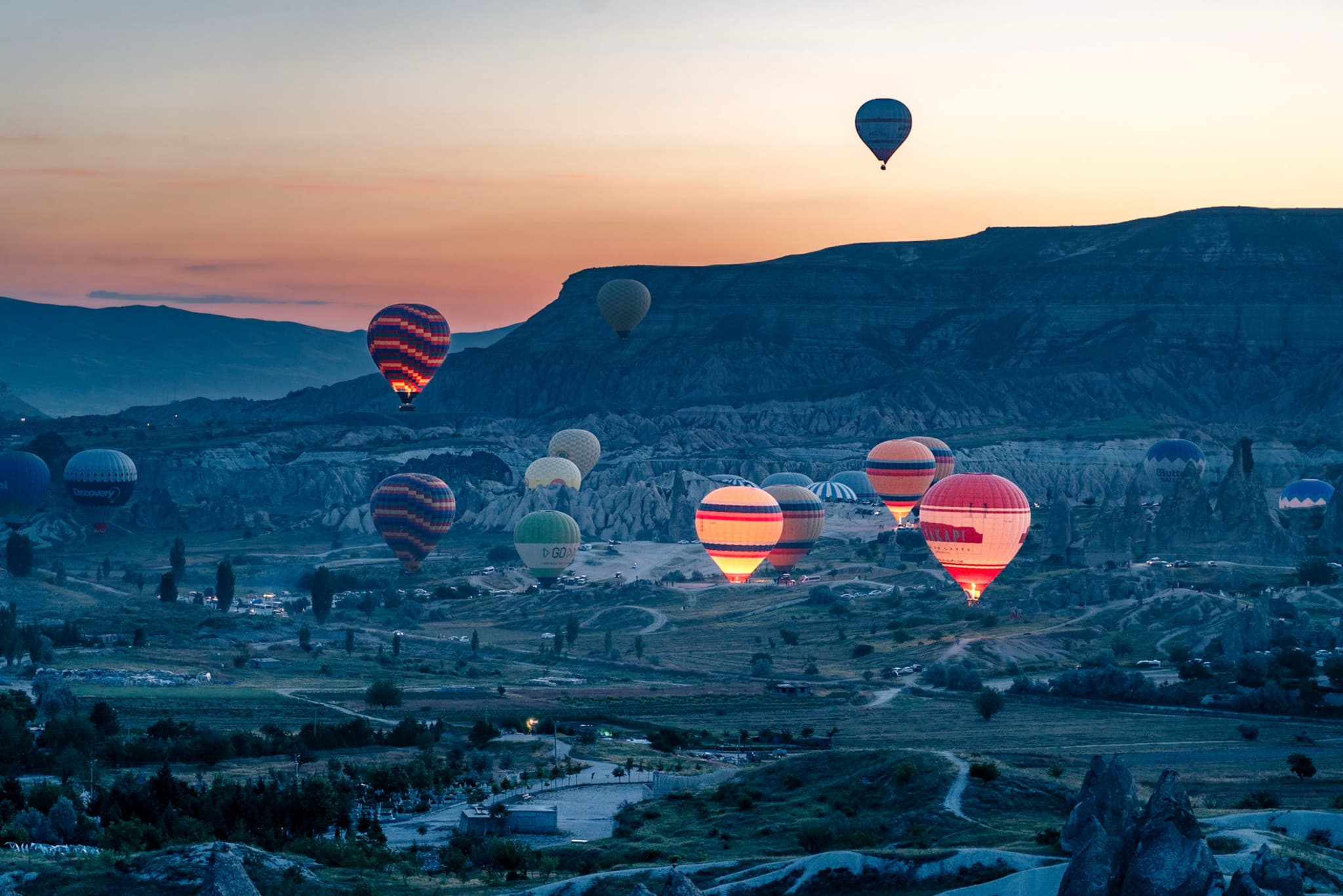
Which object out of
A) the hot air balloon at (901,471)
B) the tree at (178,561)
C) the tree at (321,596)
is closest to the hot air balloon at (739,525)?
the tree at (321,596)

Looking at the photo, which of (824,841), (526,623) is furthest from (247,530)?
(824,841)

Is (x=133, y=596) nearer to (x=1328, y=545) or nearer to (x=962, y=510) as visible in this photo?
(x=962, y=510)

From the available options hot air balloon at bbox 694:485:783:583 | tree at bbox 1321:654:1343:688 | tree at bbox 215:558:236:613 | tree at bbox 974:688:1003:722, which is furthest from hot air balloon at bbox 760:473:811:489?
tree at bbox 974:688:1003:722

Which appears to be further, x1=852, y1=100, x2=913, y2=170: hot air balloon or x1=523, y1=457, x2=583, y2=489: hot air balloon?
x1=523, y1=457, x2=583, y2=489: hot air balloon

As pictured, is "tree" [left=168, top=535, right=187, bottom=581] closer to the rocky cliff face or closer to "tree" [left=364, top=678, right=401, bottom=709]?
"tree" [left=364, top=678, right=401, bottom=709]

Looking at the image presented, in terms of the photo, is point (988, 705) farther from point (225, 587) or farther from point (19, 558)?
point (19, 558)

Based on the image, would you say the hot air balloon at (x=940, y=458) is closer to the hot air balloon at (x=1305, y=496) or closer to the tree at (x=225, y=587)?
the hot air balloon at (x=1305, y=496)
